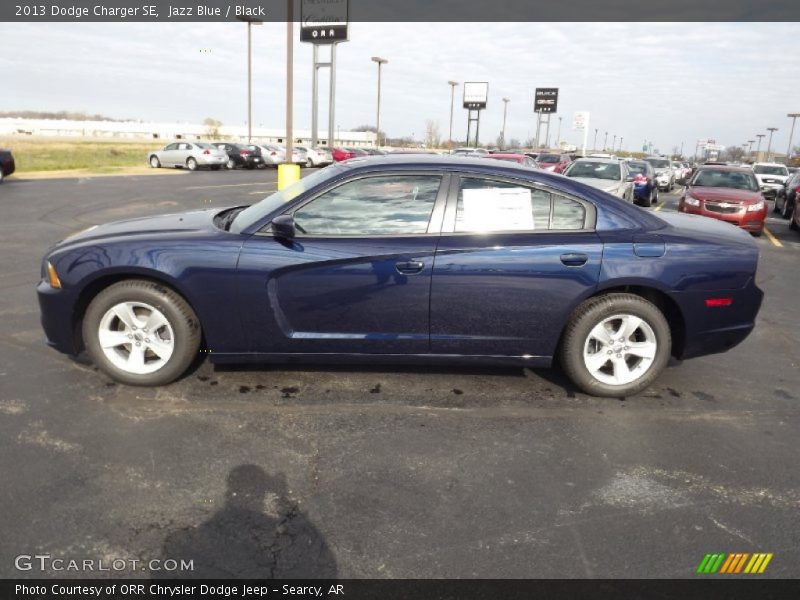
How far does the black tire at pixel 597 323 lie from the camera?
154 inches

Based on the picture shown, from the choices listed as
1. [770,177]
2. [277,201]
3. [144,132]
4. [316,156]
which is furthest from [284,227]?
[144,132]

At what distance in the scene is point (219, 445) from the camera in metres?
3.27

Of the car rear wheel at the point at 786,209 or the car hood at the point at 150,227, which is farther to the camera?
the car rear wheel at the point at 786,209

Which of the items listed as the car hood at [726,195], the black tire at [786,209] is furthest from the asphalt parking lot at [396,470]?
the black tire at [786,209]

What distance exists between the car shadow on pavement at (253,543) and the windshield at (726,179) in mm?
13639

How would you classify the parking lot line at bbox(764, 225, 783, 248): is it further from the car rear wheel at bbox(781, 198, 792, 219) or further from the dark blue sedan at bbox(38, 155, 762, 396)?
the dark blue sedan at bbox(38, 155, 762, 396)

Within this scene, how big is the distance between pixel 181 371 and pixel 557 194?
111 inches

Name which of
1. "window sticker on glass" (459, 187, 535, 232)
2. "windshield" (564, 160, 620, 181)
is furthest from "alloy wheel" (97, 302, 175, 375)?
"windshield" (564, 160, 620, 181)

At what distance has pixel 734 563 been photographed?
2463 millimetres

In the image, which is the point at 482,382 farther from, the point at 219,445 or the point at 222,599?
the point at 222,599

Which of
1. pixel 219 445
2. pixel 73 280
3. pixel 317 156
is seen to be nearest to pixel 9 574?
pixel 219 445

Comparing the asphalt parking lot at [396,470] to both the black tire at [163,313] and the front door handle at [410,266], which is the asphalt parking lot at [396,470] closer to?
the black tire at [163,313]
